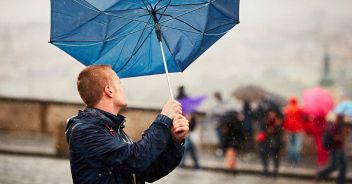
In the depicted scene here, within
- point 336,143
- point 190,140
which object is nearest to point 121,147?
point 336,143

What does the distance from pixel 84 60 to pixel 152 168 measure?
2.21 ft

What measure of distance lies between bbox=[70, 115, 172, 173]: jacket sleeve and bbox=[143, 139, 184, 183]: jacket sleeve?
115 millimetres

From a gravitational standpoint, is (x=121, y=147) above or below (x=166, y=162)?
above

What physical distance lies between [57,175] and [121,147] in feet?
Result: 27.9

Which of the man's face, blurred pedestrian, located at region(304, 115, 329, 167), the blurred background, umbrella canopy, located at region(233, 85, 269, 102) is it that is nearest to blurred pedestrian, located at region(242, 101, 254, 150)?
the blurred background

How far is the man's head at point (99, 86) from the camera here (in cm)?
302

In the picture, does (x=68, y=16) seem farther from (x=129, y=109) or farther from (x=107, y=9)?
(x=129, y=109)

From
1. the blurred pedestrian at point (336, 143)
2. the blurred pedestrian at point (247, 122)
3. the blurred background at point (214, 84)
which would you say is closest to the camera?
the blurred pedestrian at point (336, 143)

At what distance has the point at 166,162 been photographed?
312cm

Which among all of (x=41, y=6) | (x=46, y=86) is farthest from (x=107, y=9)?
(x=41, y=6)

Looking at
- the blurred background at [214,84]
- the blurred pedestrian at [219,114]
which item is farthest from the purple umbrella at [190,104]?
the blurred pedestrian at [219,114]

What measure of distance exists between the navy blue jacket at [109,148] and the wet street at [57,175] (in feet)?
24.0

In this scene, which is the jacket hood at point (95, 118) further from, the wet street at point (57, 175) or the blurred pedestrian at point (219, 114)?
the blurred pedestrian at point (219, 114)

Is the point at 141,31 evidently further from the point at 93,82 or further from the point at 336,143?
the point at 336,143
